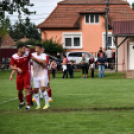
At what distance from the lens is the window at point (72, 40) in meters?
48.9

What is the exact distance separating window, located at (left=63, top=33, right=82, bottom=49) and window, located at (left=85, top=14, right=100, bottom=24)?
186 cm

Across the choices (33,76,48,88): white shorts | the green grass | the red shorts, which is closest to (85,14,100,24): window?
the green grass

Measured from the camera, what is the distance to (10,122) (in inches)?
366

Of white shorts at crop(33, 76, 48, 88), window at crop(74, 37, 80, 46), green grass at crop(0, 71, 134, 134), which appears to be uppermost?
window at crop(74, 37, 80, 46)

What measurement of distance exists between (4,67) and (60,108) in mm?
25456

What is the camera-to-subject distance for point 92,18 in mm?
48250

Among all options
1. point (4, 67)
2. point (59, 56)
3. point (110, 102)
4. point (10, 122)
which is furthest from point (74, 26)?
point (10, 122)

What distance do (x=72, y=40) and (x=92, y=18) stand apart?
11.4ft

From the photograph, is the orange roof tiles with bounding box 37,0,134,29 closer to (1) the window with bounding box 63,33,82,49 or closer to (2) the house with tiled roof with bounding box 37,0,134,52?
(2) the house with tiled roof with bounding box 37,0,134,52

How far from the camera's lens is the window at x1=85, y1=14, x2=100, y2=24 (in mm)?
48128

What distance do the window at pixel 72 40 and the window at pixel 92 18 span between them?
186 centimetres

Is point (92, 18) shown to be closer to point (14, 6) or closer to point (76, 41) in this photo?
point (76, 41)

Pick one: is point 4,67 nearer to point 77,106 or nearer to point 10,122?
point 77,106

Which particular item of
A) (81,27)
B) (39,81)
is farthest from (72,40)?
(39,81)
